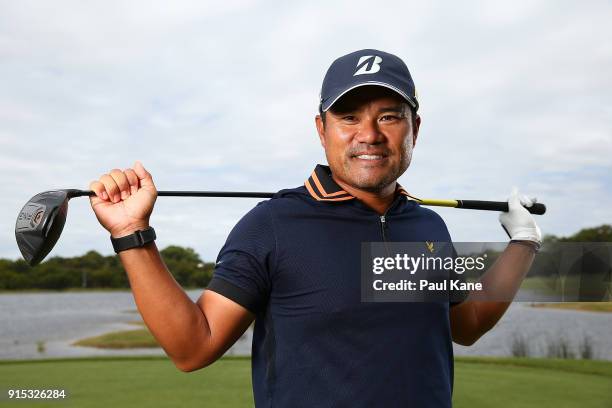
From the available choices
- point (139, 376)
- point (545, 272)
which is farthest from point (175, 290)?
point (139, 376)

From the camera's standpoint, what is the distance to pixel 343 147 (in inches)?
66.4

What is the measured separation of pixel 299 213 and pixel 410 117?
45 cm

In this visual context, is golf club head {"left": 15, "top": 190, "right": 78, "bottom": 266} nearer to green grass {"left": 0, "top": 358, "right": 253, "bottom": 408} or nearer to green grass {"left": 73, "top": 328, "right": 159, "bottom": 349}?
green grass {"left": 0, "top": 358, "right": 253, "bottom": 408}

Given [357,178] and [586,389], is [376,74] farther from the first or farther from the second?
[586,389]

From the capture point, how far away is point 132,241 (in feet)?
4.60

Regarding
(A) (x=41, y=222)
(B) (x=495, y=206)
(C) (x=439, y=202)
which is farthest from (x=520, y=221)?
(A) (x=41, y=222)

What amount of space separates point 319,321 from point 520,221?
1.27 meters

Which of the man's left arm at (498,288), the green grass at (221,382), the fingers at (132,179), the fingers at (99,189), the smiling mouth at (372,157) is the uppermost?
the smiling mouth at (372,157)

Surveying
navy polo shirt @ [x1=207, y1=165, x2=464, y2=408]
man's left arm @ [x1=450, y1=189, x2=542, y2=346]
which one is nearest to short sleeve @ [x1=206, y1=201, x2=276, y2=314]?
navy polo shirt @ [x1=207, y1=165, x2=464, y2=408]

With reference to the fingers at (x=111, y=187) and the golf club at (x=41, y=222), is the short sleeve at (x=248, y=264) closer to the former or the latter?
the fingers at (x=111, y=187)

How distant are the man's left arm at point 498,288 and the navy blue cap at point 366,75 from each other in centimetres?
73

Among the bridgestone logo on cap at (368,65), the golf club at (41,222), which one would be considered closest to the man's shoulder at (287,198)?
the bridgestone logo on cap at (368,65)

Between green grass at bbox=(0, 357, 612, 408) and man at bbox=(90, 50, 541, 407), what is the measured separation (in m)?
Answer: 3.65

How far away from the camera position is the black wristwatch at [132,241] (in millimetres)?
1398
